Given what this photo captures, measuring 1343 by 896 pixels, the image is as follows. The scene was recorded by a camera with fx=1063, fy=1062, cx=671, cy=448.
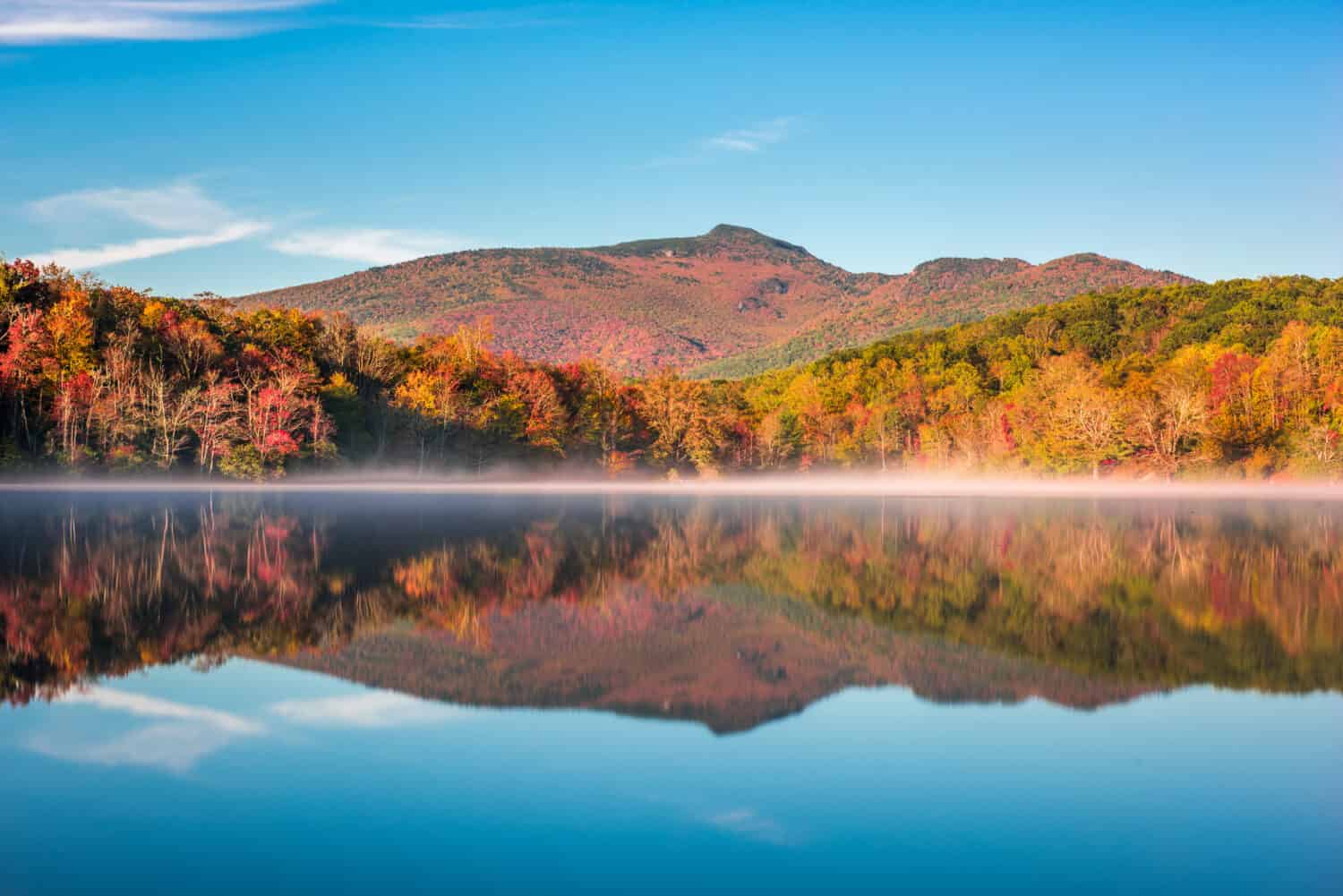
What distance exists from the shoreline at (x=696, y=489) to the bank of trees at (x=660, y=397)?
2276 mm

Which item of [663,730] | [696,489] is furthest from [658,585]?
[696,489]

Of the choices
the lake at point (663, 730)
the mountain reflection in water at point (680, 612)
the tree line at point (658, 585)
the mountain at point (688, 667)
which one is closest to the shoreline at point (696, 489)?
the tree line at point (658, 585)

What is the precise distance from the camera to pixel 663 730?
903 centimetres

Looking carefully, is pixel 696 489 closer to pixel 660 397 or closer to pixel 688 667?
pixel 660 397

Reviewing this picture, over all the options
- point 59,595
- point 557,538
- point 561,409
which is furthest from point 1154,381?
point 59,595

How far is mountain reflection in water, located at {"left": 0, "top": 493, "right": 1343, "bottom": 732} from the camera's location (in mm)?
10789

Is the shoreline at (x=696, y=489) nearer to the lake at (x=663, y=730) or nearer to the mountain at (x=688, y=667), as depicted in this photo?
the lake at (x=663, y=730)

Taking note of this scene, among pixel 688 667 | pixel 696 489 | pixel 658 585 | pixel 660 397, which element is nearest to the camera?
pixel 688 667

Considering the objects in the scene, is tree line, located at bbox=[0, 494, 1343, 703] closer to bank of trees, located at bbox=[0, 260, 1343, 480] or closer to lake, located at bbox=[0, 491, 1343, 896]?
lake, located at bbox=[0, 491, 1343, 896]

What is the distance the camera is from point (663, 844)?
259 inches

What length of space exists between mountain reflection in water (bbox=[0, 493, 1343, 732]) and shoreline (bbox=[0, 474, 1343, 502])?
106ft

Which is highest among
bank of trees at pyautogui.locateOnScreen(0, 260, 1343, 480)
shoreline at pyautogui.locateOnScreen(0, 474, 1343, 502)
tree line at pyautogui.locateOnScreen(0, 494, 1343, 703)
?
bank of trees at pyautogui.locateOnScreen(0, 260, 1343, 480)

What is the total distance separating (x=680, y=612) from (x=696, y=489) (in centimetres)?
6775

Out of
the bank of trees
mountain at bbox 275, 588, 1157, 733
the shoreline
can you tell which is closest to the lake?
mountain at bbox 275, 588, 1157, 733
